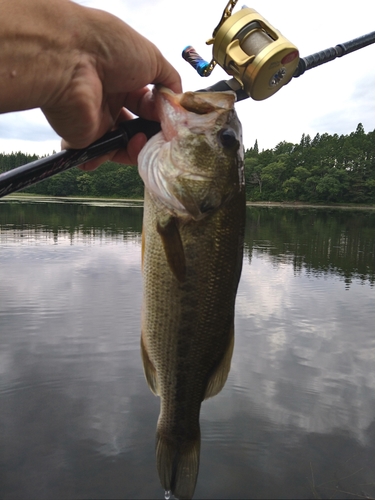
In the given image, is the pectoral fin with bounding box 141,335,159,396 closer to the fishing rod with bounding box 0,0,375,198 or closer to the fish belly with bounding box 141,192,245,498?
the fish belly with bounding box 141,192,245,498

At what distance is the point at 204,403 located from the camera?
21.2 ft

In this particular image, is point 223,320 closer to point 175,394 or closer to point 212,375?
point 212,375

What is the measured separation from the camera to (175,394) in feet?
7.04

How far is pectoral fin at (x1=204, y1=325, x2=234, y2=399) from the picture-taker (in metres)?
2.07

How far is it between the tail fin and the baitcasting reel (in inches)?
84.0

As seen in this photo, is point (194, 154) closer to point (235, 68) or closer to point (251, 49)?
point (235, 68)

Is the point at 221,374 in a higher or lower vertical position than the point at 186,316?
lower

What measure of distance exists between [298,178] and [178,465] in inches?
2964

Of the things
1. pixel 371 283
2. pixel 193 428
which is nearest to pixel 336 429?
pixel 193 428

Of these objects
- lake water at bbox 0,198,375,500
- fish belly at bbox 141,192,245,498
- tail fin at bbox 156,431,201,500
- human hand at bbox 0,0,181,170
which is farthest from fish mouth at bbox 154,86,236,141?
lake water at bbox 0,198,375,500

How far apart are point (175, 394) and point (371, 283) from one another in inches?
538

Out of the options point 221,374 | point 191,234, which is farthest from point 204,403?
point 191,234

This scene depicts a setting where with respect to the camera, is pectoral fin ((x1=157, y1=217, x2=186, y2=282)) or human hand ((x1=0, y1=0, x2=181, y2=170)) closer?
human hand ((x1=0, y1=0, x2=181, y2=170))

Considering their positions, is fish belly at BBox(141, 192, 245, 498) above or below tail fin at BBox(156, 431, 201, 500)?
above
